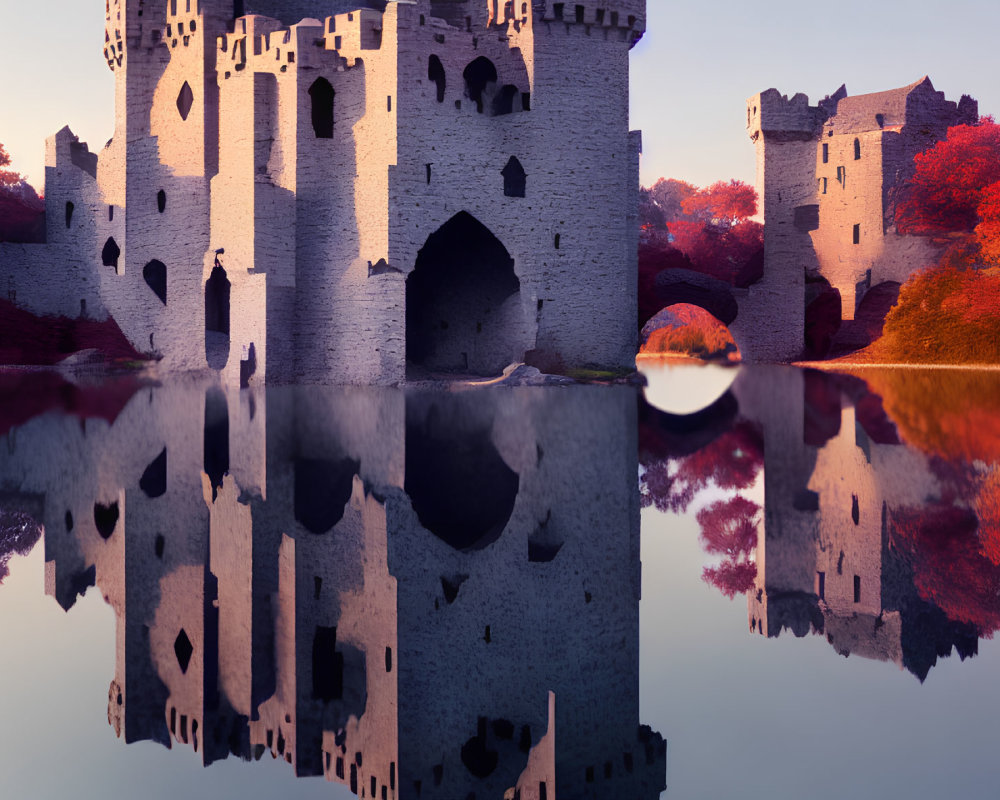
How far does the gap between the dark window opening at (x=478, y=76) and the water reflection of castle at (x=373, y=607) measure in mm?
20524

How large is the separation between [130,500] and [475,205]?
839 inches

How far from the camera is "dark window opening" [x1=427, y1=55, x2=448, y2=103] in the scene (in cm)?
2875

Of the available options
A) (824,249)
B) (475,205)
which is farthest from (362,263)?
(824,249)

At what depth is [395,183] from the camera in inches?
1103

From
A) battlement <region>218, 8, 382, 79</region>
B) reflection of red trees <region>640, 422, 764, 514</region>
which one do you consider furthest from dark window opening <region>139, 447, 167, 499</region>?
battlement <region>218, 8, 382, 79</region>

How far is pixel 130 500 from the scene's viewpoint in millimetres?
8672

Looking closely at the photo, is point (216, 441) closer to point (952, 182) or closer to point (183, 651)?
point (183, 651)

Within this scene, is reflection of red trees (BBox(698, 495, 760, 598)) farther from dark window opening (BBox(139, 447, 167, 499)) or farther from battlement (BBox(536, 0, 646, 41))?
battlement (BBox(536, 0, 646, 41))

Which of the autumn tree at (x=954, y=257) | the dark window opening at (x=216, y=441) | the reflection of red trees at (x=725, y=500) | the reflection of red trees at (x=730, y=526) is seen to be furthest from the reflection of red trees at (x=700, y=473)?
the autumn tree at (x=954, y=257)

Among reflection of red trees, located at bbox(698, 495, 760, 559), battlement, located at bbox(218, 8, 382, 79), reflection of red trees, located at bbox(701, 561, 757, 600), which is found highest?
battlement, located at bbox(218, 8, 382, 79)

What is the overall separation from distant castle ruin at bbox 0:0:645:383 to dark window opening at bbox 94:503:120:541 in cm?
1983

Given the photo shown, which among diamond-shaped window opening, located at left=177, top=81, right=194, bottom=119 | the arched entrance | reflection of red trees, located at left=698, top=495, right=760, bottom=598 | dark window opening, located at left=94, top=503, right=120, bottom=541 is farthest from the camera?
diamond-shaped window opening, located at left=177, top=81, right=194, bottom=119

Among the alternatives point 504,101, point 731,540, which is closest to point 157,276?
point 504,101

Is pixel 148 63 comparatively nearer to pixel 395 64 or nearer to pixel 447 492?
pixel 395 64
